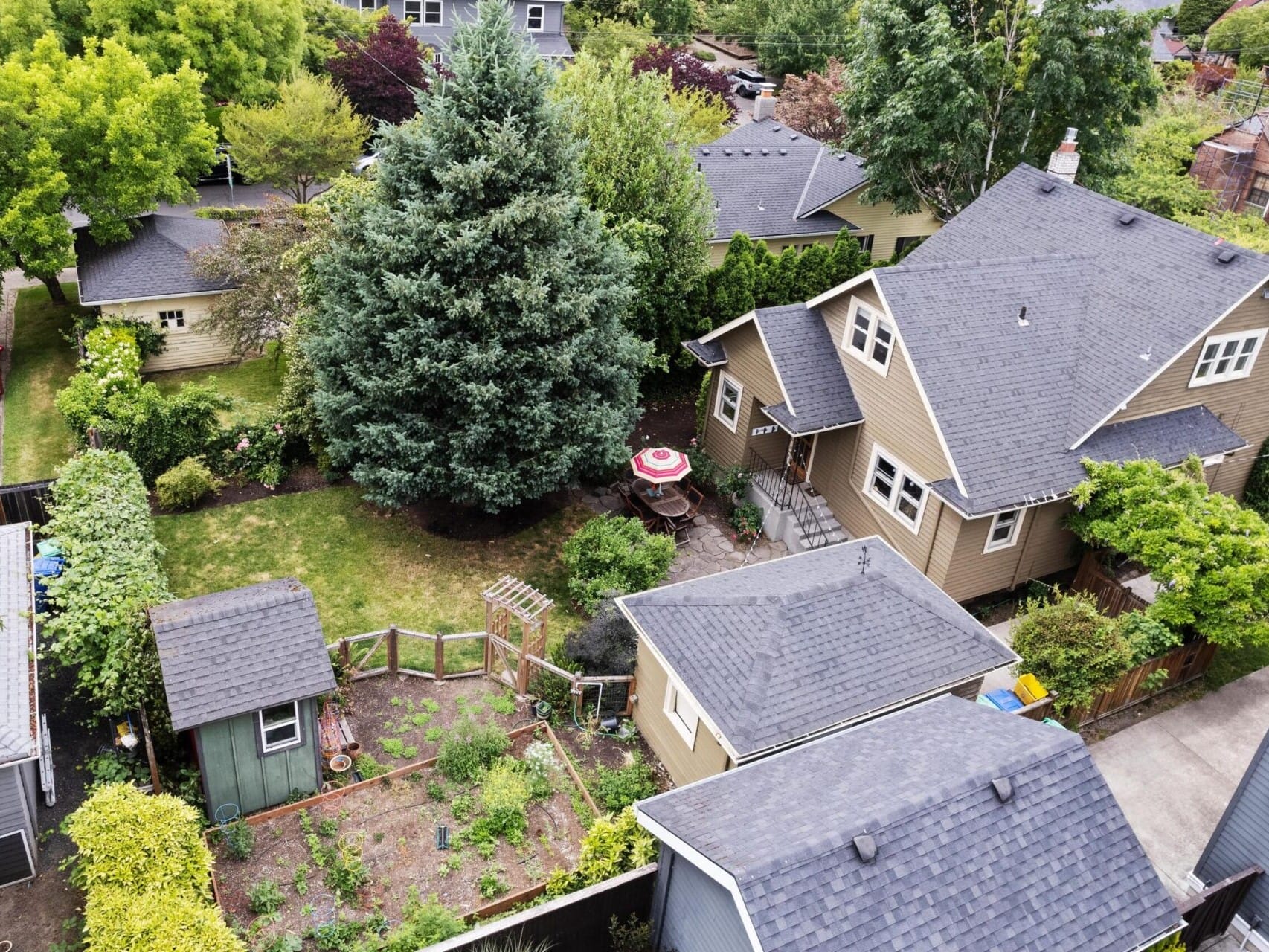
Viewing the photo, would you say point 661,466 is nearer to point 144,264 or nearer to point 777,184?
point 777,184

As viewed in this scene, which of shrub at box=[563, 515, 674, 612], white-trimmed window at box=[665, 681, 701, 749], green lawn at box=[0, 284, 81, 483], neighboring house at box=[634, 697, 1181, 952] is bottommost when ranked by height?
green lawn at box=[0, 284, 81, 483]

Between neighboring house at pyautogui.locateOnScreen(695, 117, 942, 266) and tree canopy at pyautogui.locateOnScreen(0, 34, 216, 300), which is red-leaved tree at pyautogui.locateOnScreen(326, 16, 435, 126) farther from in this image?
neighboring house at pyautogui.locateOnScreen(695, 117, 942, 266)

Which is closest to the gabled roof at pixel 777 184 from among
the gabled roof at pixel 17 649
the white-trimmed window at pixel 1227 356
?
the white-trimmed window at pixel 1227 356

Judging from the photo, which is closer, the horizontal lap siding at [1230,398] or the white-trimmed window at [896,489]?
the white-trimmed window at [896,489]

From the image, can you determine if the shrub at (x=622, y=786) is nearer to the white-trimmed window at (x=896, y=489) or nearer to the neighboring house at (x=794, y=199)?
the white-trimmed window at (x=896, y=489)

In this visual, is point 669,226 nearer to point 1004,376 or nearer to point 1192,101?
point 1004,376

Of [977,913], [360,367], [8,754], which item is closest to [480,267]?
[360,367]

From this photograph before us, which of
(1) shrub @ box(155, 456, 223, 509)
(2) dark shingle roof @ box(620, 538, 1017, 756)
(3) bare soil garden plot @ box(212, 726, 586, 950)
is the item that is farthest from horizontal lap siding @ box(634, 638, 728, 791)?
(1) shrub @ box(155, 456, 223, 509)
